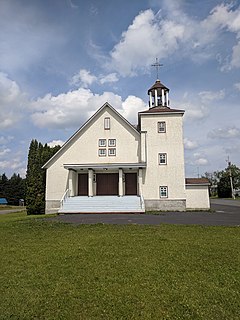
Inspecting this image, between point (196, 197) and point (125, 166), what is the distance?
6829mm

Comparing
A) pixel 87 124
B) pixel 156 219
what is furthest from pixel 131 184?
pixel 156 219

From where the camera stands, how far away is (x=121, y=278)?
5.84 m

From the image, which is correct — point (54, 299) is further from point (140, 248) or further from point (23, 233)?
point (23, 233)

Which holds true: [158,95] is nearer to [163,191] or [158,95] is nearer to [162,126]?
[162,126]

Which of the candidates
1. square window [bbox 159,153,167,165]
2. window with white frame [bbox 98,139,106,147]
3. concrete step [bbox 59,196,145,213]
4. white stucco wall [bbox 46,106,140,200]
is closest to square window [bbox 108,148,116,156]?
white stucco wall [bbox 46,106,140,200]

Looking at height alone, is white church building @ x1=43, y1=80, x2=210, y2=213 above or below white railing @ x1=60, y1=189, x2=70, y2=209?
above

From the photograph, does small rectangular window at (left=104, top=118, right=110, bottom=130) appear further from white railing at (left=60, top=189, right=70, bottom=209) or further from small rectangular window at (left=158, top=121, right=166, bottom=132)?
white railing at (left=60, top=189, right=70, bottom=209)

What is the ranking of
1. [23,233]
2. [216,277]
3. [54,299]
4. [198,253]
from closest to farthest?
[54,299] < [216,277] < [198,253] < [23,233]

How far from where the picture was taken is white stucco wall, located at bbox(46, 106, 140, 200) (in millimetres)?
25703

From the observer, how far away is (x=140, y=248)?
27.7 ft

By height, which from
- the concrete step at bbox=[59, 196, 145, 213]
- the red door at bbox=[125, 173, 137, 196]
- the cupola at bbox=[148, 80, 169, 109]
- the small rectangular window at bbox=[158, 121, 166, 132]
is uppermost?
the cupola at bbox=[148, 80, 169, 109]

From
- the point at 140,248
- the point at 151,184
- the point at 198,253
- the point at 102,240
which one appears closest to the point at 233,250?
the point at 198,253

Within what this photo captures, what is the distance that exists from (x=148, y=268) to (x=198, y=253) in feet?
6.39

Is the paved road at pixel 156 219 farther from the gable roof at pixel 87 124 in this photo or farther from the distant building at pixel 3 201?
the distant building at pixel 3 201
